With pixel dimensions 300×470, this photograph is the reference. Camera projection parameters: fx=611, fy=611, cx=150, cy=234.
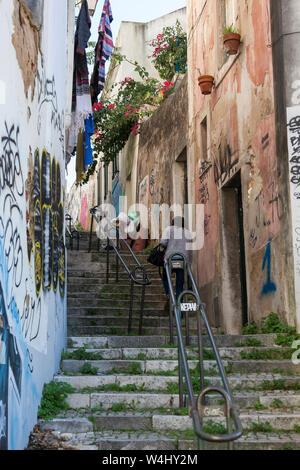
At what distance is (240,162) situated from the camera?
8.84 meters

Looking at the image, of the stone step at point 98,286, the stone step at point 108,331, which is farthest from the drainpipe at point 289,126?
the stone step at point 98,286

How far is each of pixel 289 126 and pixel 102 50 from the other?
25.8 ft

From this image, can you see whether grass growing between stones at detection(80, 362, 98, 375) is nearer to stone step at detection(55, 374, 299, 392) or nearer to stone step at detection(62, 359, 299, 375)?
stone step at detection(62, 359, 299, 375)

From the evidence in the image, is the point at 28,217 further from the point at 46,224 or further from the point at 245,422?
the point at 245,422

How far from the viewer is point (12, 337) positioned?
12.9ft

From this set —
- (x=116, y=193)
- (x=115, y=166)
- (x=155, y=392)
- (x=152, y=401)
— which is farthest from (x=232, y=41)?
(x=115, y=166)

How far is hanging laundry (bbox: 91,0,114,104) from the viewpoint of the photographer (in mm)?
13672

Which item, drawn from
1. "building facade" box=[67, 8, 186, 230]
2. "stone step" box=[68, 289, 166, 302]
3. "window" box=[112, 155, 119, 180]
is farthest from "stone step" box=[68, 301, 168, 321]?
"window" box=[112, 155, 119, 180]

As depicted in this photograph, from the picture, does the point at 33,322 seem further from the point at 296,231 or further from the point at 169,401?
the point at 296,231

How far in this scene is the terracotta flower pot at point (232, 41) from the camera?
29.7 ft

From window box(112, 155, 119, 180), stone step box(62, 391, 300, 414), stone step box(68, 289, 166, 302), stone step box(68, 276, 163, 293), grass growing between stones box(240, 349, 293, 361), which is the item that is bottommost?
stone step box(62, 391, 300, 414)

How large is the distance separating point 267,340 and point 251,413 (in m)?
1.80

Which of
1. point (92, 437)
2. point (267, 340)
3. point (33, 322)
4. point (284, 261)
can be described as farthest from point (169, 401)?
point (284, 261)

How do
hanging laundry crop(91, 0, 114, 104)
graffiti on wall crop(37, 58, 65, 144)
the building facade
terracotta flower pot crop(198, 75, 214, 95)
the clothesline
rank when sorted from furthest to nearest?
the building facade → hanging laundry crop(91, 0, 114, 104) → terracotta flower pot crop(198, 75, 214, 95) → the clothesline → graffiti on wall crop(37, 58, 65, 144)
